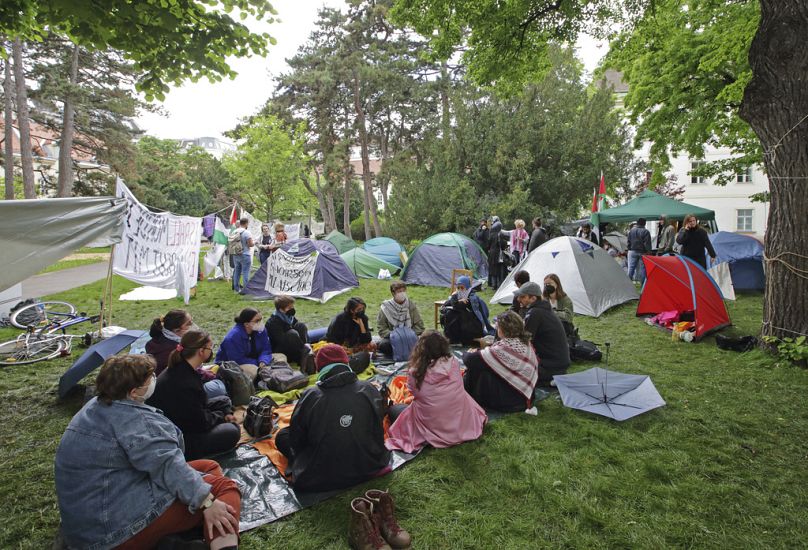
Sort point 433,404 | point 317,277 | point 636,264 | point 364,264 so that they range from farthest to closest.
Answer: point 364,264, point 636,264, point 317,277, point 433,404

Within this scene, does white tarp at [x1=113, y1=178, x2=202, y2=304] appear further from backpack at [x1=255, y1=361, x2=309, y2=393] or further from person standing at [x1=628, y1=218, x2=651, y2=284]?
person standing at [x1=628, y1=218, x2=651, y2=284]

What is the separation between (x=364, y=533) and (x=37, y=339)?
20.0 feet

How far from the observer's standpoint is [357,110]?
72.7 feet

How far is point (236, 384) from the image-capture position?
4.44 meters

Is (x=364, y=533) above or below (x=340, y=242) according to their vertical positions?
below

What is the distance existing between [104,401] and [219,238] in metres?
10.6

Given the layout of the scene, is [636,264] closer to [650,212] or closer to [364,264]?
[650,212]

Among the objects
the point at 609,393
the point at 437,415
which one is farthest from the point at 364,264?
the point at 437,415

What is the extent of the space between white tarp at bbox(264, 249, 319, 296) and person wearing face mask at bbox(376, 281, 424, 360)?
4295 mm

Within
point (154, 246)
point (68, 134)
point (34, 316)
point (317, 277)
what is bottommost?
point (34, 316)

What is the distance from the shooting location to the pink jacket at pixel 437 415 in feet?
11.9

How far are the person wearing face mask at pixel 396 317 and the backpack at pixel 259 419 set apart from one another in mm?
2289

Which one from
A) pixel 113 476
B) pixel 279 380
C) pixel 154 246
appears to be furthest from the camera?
pixel 154 246

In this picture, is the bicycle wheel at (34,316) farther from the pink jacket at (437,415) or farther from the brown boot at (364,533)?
the brown boot at (364,533)
